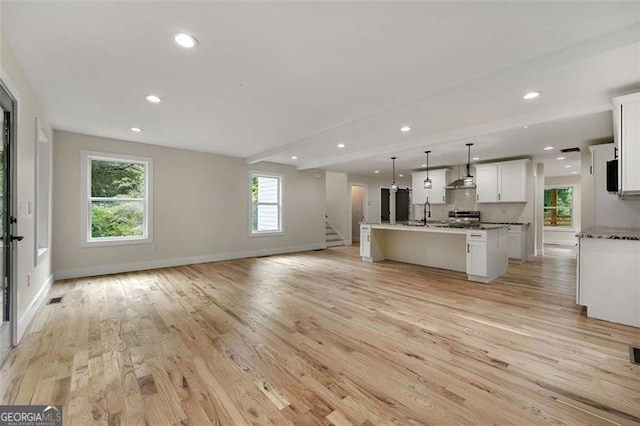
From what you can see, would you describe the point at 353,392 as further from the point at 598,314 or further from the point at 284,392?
the point at 598,314

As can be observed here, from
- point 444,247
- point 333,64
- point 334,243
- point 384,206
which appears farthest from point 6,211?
point 384,206

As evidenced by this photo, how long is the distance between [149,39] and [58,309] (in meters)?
3.26

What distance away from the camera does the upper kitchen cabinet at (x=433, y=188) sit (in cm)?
771

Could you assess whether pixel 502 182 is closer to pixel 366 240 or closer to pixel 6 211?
pixel 366 240

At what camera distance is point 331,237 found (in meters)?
9.45

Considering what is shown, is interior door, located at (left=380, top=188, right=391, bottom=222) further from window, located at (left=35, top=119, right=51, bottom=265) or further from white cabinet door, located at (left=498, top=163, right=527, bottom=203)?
window, located at (left=35, top=119, right=51, bottom=265)

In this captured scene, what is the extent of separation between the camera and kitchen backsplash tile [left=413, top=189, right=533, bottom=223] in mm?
6867

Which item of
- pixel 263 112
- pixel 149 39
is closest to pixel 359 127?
pixel 263 112

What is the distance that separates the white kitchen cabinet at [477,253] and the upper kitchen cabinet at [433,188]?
3.33 metres

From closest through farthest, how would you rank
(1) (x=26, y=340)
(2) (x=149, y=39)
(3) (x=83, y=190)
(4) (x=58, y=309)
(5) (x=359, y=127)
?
(2) (x=149, y=39) → (1) (x=26, y=340) → (4) (x=58, y=309) → (5) (x=359, y=127) → (3) (x=83, y=190)

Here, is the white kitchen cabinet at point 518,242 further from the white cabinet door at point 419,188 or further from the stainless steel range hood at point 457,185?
the white cabinet door at point 419,188

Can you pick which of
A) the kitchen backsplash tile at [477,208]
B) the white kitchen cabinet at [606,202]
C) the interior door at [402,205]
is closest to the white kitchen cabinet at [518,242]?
the kitchen backsplash tile at [477,208]

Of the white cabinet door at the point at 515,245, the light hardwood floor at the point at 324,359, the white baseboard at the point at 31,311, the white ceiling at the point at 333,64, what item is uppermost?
the white ceiling at the point at 333,64

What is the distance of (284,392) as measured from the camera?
1.78 meters
